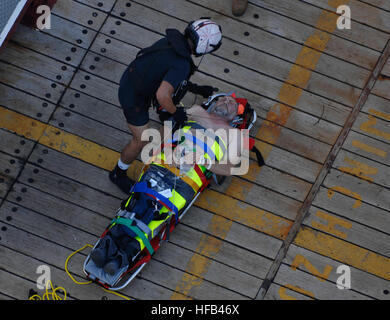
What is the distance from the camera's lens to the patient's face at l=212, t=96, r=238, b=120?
5.28 metres

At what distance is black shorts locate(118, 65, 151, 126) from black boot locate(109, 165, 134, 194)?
722 mm

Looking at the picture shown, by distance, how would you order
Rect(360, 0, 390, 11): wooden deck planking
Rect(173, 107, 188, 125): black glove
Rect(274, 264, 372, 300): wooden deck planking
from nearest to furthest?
Rect(173, 107, 188, 125): black glove, Rect(274, 264, 372, 300): wooden deck planking, Rect(360, 0, 390, 11): wooden deck planking

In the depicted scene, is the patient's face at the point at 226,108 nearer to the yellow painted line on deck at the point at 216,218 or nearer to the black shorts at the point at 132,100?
the black shorts at the point at 132,100

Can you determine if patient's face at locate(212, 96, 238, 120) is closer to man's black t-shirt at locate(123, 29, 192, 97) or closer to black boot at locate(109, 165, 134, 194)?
man's black t-shirt at locate(123, 29, 192, 97)

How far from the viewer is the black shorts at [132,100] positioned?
5.00m

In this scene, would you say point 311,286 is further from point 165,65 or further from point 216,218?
point 165,65

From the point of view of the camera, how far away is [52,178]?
19.3 ft

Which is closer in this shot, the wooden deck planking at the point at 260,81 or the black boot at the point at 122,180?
the black boot at the point at 122,180

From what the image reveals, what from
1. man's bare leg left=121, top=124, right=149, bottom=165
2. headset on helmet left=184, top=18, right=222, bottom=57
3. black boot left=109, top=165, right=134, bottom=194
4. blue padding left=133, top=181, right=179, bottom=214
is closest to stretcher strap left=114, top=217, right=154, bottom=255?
blue padding left=133, top=181, right=179, bottom=214

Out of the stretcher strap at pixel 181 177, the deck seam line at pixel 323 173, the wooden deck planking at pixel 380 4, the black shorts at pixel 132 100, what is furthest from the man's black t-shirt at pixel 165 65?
the wooden deck planking at pixel 380 4

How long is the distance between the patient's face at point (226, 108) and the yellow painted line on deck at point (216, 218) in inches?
42.3

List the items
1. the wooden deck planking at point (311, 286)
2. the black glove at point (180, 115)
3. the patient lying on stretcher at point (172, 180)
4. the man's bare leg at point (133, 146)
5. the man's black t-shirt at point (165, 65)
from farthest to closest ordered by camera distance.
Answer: the wooden deck planking at point (311, 286), the man's bare leg at point (133, 146), the patient lying on stretcher at point (172, 180), the black glove at point (180, 115), the man's black t-shirt at point (165, 65)

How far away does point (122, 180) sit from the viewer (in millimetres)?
5773
